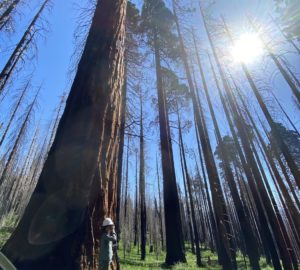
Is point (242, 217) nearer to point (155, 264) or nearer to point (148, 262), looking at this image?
point (155, 264)

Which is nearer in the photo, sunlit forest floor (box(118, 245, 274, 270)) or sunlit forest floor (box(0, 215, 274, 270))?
sunlit forest floor (box(118, 245, 274, 270))

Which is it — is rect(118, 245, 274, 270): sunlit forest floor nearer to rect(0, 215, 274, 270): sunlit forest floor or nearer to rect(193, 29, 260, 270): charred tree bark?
rect(0, 215, 274, 270): sunlit forest floor

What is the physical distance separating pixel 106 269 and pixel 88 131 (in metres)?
1.40

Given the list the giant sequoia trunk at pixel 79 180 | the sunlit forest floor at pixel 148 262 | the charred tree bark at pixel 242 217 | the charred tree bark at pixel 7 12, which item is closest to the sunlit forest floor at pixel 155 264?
the sunlit forest floor at pixel 148 262

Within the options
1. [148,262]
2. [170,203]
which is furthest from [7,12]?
[148,262]

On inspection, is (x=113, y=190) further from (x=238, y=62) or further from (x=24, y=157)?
(x=24, y=157)

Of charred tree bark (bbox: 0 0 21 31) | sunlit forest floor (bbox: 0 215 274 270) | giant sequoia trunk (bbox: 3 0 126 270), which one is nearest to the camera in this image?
giant sequoia trunk (bbox: 3 0 126 270)

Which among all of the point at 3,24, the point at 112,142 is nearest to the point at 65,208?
the point at 112,142

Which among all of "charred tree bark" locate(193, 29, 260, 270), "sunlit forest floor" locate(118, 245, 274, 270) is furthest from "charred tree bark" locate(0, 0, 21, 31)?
"sunlit forest floor" locate(118, 245, 274, 270)

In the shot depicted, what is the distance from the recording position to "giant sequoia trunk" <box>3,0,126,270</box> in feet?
5.60

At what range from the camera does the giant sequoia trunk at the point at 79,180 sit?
Result: 1706mm

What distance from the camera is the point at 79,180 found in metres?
1.97

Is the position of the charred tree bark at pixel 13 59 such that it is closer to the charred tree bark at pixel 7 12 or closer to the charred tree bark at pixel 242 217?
→ the charred tree bark at pixel 7 12

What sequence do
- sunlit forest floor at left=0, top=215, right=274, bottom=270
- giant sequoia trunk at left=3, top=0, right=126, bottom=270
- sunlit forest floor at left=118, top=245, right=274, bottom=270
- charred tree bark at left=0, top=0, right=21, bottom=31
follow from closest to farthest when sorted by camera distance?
giant sequoia trunk at left=3, top=0, right=126, bottom=270 < sunlit forest floor at left=118, top=245, right=274, bottom=270 < sunlit forest floor at left=0, top=215, right=274, bottom=270 < charred tree bark at left=0, top=0, right=21, bottom=31
